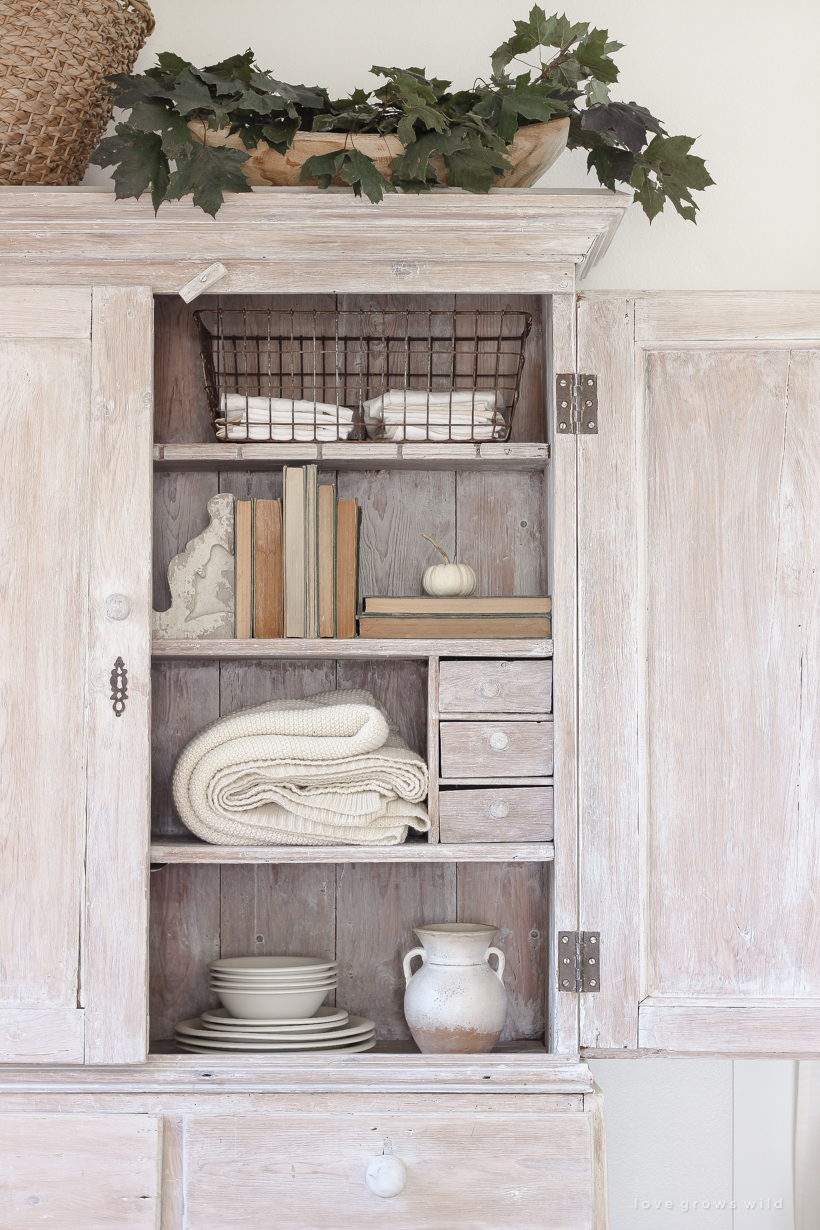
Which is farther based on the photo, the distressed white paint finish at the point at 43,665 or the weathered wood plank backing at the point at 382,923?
the weathered wood plank backing at the point at 382,923

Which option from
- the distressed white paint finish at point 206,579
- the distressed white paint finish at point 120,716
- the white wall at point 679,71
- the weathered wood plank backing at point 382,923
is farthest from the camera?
the white wall at point 679,71

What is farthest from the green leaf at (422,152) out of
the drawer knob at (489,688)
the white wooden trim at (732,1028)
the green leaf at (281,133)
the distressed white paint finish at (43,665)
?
the white wooden trim at (732,1028)

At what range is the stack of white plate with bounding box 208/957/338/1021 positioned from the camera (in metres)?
1.72

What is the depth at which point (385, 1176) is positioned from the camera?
58.0 inches

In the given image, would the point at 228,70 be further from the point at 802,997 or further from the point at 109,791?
the point at 802,997

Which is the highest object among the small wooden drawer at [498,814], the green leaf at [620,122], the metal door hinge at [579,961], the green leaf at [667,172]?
the green leaf at [620,122]

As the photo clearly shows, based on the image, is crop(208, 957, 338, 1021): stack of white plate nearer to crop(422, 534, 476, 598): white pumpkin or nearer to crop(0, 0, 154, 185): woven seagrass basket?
crop(422, 534, 476, 598): white pumpkin

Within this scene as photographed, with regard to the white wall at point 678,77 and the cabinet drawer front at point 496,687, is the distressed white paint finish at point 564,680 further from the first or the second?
the white wall at point 678,77

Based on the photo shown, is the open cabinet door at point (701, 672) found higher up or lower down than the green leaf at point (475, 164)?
lower down

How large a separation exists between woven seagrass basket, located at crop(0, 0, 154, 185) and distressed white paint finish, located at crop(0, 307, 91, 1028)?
213mm

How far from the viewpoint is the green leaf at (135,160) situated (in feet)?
4.97

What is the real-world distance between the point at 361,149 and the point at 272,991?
51.5 inches

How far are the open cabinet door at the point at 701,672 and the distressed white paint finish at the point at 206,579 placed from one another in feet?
1.93

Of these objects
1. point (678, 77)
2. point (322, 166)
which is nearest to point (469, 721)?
point (322, 166)
